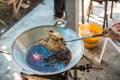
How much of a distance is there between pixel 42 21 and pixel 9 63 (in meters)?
1.42

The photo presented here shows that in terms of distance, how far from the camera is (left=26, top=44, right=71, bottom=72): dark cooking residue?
229 centimetres

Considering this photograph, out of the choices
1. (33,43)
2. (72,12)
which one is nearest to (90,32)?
(72,12)

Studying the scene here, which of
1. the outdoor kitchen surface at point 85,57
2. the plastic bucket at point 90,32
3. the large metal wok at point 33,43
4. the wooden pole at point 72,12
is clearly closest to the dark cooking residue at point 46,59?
the large metal wok at point 33,43

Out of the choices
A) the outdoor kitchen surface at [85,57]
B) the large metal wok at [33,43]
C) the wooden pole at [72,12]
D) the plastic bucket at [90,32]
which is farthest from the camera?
the plastic bucket at [90,32]

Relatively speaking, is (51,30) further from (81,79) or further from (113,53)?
(113,53)

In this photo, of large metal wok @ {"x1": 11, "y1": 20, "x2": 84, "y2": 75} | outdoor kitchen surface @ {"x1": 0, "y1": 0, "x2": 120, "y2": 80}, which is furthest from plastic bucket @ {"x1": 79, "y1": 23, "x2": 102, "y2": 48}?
large metal wok @ {"x1": 11, "y1": 20, "x2": 84, "y2": 75}

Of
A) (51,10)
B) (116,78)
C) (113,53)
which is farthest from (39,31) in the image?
(51,10)

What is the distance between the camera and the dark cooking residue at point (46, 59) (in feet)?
7.51

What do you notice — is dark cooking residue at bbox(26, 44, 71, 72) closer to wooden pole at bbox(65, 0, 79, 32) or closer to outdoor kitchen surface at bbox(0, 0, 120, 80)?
outdoor kitchen surface at bbox(0, 0, 120, 80)

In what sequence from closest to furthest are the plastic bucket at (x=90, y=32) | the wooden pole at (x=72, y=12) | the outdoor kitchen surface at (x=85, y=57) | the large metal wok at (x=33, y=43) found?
the large metal wok at (x=33, y=43) < the wooden pole at (x=72, y=12) < the outdoor kitchen surface at (x=85, y=57) < the plastic bucket at (x=90, y=32)

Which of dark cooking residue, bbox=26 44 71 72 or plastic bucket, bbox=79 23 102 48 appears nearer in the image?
dark cooking residue, bbox=26 44 71 72

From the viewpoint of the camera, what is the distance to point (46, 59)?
7.82 ft

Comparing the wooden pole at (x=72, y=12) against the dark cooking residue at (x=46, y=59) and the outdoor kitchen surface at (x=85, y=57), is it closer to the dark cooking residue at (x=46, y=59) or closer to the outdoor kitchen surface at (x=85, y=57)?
the outdoor kitchen surface at (x=85, y=57)

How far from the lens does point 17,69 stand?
3.59m
